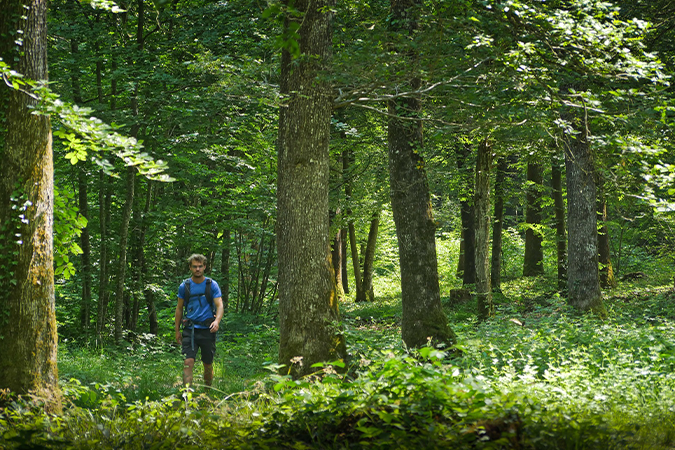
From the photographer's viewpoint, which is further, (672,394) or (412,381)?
(672,394)

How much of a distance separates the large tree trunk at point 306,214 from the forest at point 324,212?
0.10ft

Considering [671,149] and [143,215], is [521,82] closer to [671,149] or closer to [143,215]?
[671,149]

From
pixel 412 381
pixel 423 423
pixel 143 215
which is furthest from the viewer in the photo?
pixel 143 215

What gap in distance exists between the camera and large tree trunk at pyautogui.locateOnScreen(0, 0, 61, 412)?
545 cm

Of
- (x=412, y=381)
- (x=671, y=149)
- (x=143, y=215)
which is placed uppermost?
(x=671, y=149)

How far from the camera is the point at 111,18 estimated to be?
13.1 meters

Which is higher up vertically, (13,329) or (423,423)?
(13,329)

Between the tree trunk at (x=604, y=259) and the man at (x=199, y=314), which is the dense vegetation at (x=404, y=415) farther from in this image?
the tree trunk at (x=604, y=259)

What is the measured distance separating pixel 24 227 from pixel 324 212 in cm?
341

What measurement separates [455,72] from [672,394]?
478cm

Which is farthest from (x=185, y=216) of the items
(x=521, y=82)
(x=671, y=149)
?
(x=671, y=149)

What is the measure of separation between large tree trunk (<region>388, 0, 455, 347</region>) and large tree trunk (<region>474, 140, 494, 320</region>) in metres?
4.14

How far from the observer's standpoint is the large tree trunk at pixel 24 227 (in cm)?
545

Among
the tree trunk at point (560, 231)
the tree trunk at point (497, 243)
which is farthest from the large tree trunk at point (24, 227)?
the tree trunk at point (560, 231)
